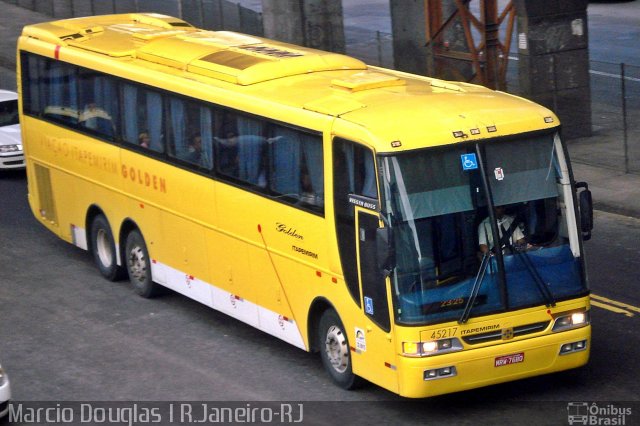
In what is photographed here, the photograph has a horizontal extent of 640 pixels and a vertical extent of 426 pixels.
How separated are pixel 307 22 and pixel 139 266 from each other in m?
15.8

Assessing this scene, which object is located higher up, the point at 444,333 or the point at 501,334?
the point at 444,333

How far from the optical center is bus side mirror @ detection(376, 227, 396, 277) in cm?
1132

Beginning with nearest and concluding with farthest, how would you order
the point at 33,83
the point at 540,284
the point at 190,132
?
the point at 540,284
the point at 190,132
the point at 33,83

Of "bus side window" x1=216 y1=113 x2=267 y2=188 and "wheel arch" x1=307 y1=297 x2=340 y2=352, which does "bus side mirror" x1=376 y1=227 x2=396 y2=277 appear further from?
"bus side window" x1=216 y1=113 x2=267 y2=188

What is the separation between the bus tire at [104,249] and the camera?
57.2 ft

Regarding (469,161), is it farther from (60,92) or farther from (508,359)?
(60,92)

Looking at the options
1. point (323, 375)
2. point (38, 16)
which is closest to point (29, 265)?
point (323, 375)

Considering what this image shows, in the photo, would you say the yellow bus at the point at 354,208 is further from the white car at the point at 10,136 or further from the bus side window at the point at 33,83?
the white car at the point at 10,136

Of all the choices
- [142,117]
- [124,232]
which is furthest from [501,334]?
[124,232]

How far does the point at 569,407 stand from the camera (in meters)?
12.0

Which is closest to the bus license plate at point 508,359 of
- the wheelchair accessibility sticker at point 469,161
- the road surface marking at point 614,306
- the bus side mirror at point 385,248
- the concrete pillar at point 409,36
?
the bus side mirror at point 385,248

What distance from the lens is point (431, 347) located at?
11.5m

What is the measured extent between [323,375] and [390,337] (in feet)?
6.22

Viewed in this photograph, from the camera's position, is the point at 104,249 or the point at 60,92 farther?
the point at 60,92
